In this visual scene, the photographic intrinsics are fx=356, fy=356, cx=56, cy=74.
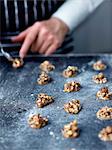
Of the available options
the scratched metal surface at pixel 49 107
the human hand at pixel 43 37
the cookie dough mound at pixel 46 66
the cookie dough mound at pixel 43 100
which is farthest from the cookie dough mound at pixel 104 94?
the human hand at pixel 43 37

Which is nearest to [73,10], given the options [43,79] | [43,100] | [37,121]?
[43,79]

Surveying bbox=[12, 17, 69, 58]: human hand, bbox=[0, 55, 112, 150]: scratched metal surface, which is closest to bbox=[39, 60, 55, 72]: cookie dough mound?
bbox=[0, 55, 112, 150]: scratched metal surface

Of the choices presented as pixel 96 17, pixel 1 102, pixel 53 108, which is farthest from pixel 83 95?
pixel 96 17

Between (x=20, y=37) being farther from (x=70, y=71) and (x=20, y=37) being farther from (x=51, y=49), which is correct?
(x=70, y=71)

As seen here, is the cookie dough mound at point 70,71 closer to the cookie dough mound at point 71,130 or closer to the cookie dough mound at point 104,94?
the cookie dough mound at point 104,94

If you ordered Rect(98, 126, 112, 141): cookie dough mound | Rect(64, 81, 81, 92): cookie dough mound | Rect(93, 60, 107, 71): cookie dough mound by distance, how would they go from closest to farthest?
Rect(98, 126, 112, 141): cookie dough mound
Rect(64, 81, 81, 92): cookie dough mound
Rect(93, 60, 107, 71): cookie dough mound

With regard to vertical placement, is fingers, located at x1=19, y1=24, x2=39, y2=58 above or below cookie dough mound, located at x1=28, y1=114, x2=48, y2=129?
below

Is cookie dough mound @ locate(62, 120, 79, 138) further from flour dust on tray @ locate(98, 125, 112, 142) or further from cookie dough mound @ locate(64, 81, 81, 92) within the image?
cookie dough mound @ locate(64, 81, 81, 92)

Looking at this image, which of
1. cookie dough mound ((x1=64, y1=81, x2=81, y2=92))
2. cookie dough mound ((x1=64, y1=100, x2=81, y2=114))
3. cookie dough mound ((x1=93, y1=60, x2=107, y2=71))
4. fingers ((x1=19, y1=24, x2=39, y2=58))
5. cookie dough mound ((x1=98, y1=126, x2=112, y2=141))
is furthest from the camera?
fingers ((x1=19, y1=24, x2=39, y2=58))
